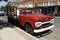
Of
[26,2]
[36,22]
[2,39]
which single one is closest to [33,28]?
[36,22]

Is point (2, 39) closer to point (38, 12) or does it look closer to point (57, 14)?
point (38, 12)

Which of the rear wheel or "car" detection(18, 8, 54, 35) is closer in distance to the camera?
"car" detection(18, 8, 54, 35)

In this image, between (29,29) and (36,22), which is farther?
(29,29)

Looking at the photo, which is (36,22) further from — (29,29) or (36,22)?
(29,29)

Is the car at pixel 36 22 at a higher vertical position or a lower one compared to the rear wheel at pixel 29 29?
higher

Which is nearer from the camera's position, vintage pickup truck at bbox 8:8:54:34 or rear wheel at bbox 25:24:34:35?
vintage pickup truck at bbox 8:8:54:34

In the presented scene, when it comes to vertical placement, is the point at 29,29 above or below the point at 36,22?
below

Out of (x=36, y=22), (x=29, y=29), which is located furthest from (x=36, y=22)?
(x=29, y=29)

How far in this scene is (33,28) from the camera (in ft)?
35.8

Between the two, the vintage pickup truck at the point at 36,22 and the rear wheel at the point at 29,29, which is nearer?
the vintage pickup truck at the point at 36,22

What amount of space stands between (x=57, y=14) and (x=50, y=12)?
11.5 ft

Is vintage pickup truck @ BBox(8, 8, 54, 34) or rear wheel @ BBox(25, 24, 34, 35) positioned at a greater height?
vintage pickup truck @ BBox(8, 8, 54, 34)

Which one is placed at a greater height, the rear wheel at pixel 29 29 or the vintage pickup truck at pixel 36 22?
the vintage pickup truck at pixel 36 22

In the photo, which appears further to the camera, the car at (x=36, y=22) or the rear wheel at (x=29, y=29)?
the rear wheel at (x=29, y=29)
